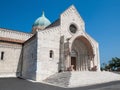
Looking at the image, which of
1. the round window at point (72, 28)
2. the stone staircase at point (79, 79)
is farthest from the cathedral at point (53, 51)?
the stone staircase at point (79, 79)

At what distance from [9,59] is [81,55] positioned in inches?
486

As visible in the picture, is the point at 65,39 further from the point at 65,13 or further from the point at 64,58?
the point at 65,13

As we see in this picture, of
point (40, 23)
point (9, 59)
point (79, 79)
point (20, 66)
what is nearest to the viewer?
point (79, 79)

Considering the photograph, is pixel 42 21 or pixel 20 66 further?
pixel 42 21

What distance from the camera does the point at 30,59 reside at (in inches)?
878

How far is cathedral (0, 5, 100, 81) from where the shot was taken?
20812mm

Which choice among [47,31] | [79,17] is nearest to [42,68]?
[47,31]

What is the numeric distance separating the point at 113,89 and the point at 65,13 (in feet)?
53.7

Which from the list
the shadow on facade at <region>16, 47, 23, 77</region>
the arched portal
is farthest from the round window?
the shadow on facade at <region>16, 47, 23, 77</region>

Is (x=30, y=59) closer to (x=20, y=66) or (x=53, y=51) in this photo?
(x=53, y=51)

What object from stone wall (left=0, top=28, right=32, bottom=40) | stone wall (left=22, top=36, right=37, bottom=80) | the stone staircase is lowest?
the stone staircase

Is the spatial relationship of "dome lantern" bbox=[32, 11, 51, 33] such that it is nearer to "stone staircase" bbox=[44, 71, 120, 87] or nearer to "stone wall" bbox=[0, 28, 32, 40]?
"stone wall" bbox=[0, 28, 32, 40]

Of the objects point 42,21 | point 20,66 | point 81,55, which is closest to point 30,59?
point 20,66

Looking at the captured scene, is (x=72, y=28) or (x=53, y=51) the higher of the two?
(x=72, y=28)
